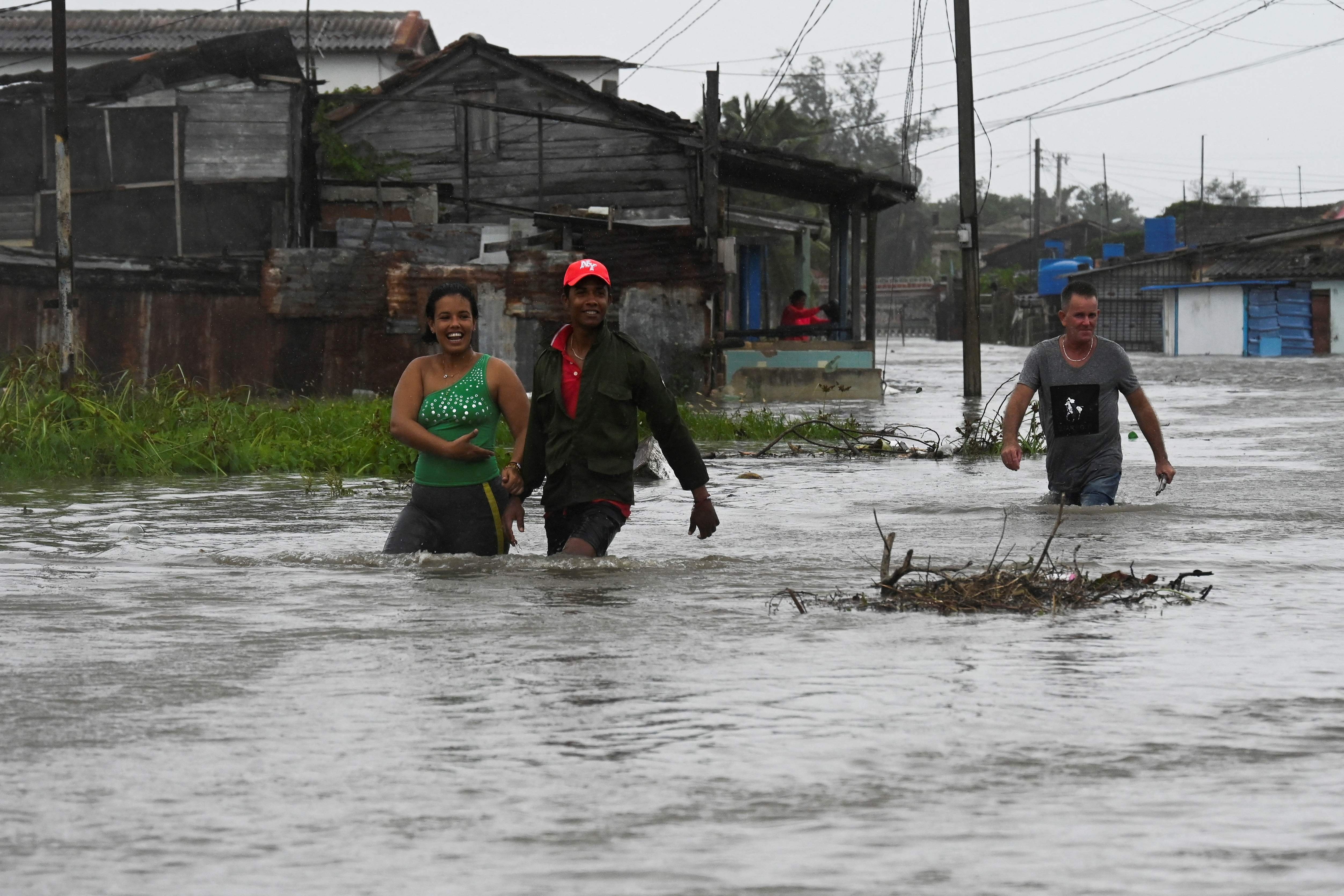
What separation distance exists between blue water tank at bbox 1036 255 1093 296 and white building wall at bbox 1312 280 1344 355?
12735 mm

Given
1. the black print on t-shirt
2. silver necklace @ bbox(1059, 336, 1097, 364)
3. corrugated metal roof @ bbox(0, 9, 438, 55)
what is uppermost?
corrugated metal roof @ bbox(0, 9, 438, 55)

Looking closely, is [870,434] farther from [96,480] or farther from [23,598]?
[23,598]

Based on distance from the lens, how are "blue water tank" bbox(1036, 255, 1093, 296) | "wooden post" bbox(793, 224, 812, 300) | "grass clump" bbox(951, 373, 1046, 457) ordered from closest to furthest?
"grass clump" bbox(951, 373, 1046, 457)
"wooden post" bbox(793, 224, 812, 300)
"blue water tank" bbox(1036, 255, 1093, 296)

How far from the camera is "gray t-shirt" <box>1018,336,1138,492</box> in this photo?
936 centimetres

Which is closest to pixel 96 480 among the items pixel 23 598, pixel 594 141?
pixel 23 598

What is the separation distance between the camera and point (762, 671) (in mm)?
5102

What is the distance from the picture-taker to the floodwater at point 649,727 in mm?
3227

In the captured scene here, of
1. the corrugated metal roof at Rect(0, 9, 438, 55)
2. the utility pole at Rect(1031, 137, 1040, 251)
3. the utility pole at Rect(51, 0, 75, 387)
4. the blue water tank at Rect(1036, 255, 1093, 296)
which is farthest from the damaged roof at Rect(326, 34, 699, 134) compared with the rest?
the utility pole at Rect(1031, 137, 1040, 251)

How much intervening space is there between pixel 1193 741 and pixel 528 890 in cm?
191

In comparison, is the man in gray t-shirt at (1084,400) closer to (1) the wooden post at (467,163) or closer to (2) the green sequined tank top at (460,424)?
(2) the green sequined tank top at (460,424)

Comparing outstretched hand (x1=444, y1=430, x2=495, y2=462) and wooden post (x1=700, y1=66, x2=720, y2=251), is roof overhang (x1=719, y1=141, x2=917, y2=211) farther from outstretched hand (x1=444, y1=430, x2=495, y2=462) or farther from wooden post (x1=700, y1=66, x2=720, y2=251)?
outstretched hand (x1=444, y1=430, x2=495, y2=462)

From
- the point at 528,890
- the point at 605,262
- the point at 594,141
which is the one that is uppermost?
the point at 594,141

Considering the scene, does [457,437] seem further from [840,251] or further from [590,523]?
[840,251]

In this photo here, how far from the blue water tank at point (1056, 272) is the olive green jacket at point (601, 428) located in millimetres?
59563
